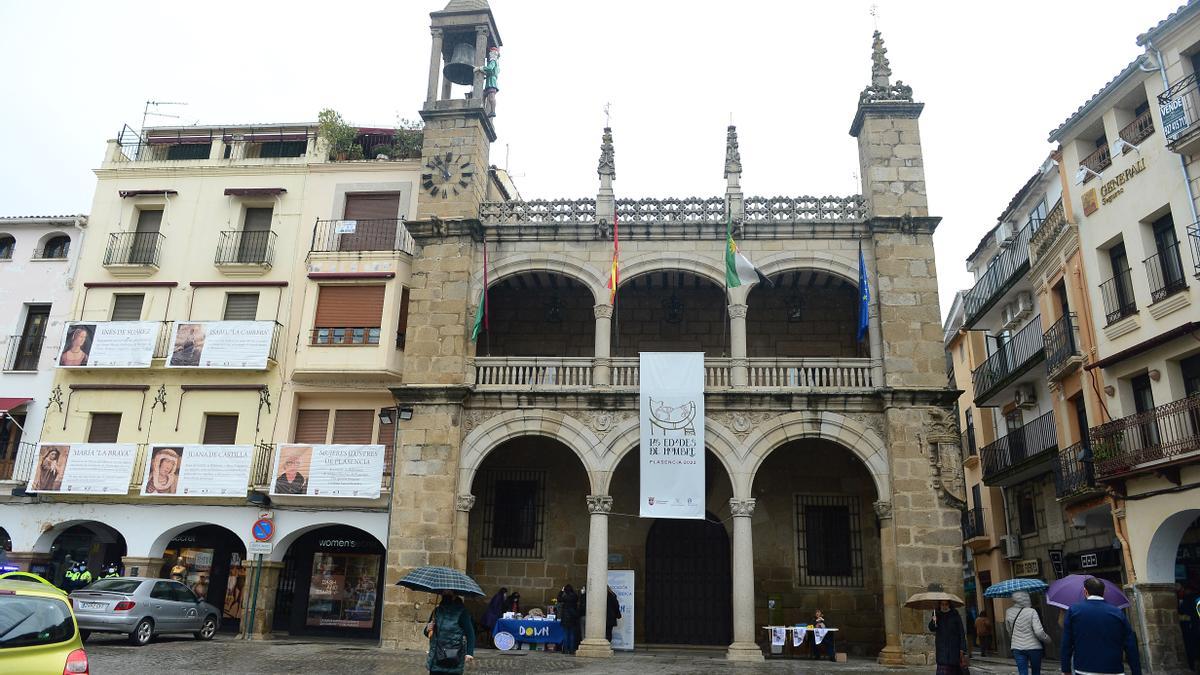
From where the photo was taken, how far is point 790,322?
21031mm

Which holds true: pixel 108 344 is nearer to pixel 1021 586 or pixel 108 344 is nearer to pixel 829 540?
pixel 829 540

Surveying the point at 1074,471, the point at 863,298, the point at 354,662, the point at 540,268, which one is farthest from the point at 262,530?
the point at 1074,471

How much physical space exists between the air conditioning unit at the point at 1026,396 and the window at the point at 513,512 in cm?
1327

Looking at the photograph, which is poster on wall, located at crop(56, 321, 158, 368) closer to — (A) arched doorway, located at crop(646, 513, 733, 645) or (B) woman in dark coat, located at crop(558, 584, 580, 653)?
(B) woman in dark coat, located at crop(558, 584, 580, 653)

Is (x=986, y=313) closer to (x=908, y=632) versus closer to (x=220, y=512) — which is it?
(x=908, y=632)

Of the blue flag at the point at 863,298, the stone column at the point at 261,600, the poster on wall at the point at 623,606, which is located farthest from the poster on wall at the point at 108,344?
the blue flag at the point at 863,298

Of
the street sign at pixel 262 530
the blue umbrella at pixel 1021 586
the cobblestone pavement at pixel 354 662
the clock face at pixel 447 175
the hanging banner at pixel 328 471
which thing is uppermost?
the clock face at pixel 447 175

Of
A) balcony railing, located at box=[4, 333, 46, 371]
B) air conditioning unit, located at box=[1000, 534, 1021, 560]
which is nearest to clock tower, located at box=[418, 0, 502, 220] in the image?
balcony railing, located at box=[4, 333, 46, 371]

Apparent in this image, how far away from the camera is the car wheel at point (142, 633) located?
15.9 meters

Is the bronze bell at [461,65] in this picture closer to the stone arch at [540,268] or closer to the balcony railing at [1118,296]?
the stone arch at [540,268]

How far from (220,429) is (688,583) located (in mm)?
11985

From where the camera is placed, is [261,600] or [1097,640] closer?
[1097,640]

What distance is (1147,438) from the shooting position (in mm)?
16281

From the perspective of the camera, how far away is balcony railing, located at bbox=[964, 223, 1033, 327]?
77.0ft
